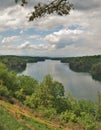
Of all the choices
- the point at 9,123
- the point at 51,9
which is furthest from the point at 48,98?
the point at 51,9

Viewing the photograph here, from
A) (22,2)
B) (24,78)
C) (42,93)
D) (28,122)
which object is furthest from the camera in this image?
(24,78)

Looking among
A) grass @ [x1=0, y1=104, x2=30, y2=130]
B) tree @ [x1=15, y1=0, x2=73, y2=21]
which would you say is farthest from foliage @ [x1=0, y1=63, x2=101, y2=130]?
tree @ [x1=15, y1=0, x2=73, y2=21]

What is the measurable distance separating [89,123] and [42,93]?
1356 cm

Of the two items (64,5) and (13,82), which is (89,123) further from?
(64,5)

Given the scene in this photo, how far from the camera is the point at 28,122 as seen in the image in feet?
97.6

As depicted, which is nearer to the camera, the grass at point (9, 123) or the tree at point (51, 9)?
the tree at point (51, 9)

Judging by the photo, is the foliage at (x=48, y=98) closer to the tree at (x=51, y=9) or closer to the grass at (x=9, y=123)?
the grass at (x=9, y=123)

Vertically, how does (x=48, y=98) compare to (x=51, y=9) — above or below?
below

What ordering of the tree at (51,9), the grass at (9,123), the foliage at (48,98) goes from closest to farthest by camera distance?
the tree at (51,9) < the grass at (9,123) < the foliage at (48,98)

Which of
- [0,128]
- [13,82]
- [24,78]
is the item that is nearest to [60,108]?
[13,82]

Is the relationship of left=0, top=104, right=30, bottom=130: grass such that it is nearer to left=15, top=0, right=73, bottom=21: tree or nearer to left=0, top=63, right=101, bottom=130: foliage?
left=15, top=0, right=73, bottom=21: tree

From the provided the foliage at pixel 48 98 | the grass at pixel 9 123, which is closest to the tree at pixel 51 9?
the grass at pixel 9 123

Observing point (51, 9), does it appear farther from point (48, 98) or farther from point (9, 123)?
point (48, 98)

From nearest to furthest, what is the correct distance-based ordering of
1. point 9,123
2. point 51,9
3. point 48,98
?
point 51,9, point 9,123, point 48,98
